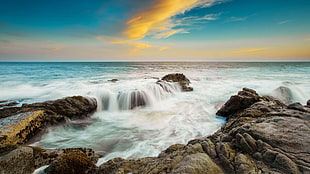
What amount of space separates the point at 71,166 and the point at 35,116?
4149 millimetres

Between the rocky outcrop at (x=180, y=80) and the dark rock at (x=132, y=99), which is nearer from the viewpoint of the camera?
the dark rock at (x=132, y=99)

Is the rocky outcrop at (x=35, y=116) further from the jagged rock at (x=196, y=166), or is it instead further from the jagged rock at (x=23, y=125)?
the jagged rock at (x=196, y=166)

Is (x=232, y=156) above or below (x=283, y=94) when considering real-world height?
above

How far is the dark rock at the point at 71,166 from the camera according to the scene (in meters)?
3.23

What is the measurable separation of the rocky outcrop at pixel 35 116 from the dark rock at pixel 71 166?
8.05 feet

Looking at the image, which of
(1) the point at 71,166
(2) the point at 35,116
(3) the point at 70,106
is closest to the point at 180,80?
(3) the point at 70,106

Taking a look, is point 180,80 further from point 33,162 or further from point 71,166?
point 33,162

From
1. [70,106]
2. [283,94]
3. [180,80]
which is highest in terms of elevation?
[180,80]

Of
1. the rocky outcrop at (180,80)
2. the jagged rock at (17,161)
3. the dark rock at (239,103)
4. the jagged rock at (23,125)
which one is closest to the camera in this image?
the jagged rock at (17,161)

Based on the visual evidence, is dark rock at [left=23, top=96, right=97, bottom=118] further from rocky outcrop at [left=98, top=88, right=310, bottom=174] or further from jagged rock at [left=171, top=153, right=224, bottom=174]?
jagged rock at [left=171, top=153, right=224, bottom=174]

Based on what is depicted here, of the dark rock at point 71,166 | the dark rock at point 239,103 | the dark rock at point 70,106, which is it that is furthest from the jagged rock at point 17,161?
the dark rock at point 239,103

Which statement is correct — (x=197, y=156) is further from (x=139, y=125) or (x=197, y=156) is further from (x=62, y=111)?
(x=62, y=111)

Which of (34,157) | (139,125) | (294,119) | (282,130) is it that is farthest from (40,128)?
(294,119)

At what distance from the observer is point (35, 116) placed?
6.04m
